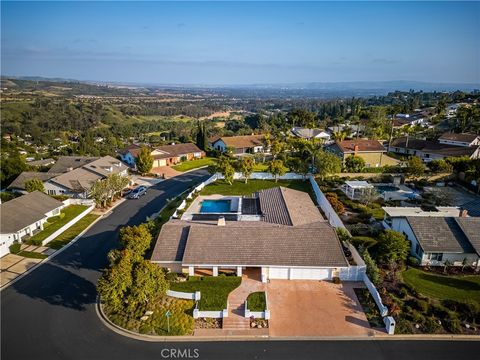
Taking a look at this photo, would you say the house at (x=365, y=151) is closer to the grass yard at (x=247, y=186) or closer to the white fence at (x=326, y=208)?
the grass yard at (x=247, y=186)

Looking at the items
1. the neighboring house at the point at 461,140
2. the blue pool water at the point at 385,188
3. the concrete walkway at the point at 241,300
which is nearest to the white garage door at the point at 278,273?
the concrete walkway at the point at 241,300

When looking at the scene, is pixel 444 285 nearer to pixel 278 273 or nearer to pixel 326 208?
pixel 278 273

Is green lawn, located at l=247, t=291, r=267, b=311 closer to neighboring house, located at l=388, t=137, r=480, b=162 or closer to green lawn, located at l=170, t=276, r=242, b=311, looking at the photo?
green lawn, located at l=170, t=276, r=242, b=311

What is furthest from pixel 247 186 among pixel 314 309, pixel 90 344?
pixel 90 344

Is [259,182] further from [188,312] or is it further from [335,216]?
[188,312]

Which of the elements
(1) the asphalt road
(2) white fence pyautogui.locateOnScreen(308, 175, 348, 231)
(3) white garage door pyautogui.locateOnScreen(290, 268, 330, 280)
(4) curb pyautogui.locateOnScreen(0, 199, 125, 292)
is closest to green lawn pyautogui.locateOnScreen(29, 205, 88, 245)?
(4) curb pyautogui.locateOnScreen(0, 199, 125, 292)

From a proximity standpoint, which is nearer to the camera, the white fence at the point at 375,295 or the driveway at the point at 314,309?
the driveway at the point at 314,309
